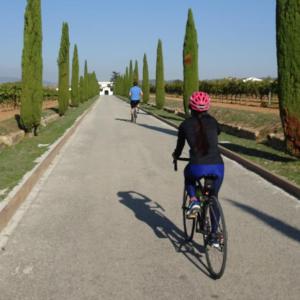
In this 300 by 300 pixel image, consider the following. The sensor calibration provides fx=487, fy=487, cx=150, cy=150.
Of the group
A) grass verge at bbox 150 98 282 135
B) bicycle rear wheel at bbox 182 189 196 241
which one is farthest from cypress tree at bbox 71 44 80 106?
bicycle rear wheel at bbox 182 189 196 241

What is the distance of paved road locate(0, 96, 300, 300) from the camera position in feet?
13.5

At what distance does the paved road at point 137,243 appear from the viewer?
4129 mm

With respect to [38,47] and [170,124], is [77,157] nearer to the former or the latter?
[38,47]

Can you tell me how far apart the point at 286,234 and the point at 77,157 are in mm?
7683

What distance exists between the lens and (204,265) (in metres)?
4.70

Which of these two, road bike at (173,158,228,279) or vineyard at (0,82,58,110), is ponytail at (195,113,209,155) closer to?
road bike at (173,158,228,279)

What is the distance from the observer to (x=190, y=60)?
25.6 meters

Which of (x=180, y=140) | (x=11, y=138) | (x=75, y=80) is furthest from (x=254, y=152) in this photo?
(x=75, y=80)

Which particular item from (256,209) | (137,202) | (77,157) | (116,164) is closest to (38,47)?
(77,157)

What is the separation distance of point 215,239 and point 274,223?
216cm

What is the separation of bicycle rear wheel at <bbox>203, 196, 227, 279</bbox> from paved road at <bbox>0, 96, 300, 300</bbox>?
117 millimetres

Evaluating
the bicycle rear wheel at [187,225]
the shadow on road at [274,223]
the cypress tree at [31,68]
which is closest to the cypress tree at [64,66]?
the cypress tree at [31,68]

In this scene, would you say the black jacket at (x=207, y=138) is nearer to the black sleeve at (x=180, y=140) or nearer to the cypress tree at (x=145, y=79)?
the black sleeve at (x=180, y=140)

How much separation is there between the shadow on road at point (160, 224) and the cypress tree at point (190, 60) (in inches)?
704
